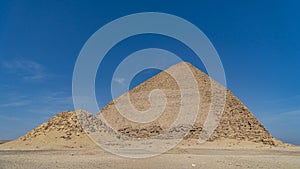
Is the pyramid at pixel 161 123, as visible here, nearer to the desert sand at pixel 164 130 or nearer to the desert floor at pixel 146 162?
the desert sand at pixel 164 130

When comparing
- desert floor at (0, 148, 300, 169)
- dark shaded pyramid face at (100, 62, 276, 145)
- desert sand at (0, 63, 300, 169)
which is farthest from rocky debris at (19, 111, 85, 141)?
desert floor at (0, 148, 300, 169)

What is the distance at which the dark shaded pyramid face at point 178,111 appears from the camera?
45156mm

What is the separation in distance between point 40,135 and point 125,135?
14923mm

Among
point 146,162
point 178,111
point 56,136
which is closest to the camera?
point 146,162

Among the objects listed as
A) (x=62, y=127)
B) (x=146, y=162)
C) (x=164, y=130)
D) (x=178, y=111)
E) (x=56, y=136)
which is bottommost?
(x=146, y=162)

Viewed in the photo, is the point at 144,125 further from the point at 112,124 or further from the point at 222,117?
the point at 222,117

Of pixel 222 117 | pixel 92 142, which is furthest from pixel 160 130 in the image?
pixel 92 142

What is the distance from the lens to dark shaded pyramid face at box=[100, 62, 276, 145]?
4516 centimetres

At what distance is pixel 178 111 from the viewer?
5206cm

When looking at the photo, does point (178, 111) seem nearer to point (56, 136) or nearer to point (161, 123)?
point (161, 123)

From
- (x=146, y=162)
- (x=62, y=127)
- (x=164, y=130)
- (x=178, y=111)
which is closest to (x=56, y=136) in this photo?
(x=62, y=127)

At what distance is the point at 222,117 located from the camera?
50219 millimetres

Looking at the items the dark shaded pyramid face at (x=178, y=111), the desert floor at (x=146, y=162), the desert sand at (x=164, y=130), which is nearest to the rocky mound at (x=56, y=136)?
the desert sand at (x=164, y=130)

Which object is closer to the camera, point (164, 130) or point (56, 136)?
point (56, 136)
